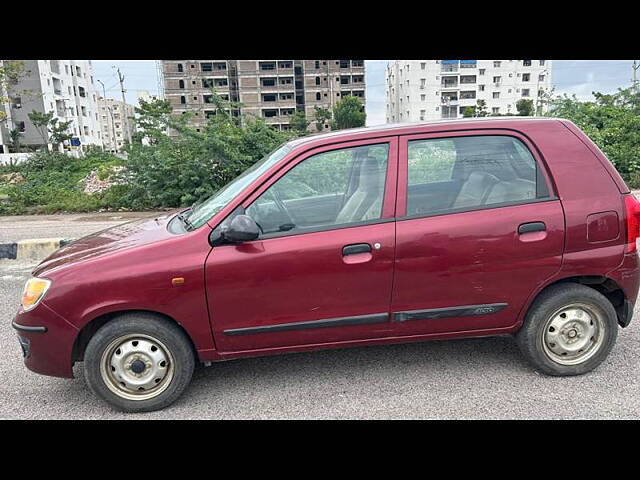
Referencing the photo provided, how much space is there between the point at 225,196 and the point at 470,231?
71.0 inches

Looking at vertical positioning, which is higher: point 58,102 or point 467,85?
point 467,85

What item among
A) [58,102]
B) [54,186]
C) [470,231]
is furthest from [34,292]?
[58,102]

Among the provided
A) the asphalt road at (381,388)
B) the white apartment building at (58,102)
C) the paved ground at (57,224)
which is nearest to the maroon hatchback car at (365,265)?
the asphalt road at (381,388)

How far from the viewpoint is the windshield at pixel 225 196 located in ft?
11.3

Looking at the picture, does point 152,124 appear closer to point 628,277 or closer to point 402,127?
point 402,127

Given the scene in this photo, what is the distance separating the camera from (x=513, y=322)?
3.48 m

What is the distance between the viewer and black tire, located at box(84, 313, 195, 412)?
313 cm

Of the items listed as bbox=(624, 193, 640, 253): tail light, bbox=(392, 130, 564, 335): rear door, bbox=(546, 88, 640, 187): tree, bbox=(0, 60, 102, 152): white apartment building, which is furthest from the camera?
bbox=(0, 60, 102, 152): white apartment building

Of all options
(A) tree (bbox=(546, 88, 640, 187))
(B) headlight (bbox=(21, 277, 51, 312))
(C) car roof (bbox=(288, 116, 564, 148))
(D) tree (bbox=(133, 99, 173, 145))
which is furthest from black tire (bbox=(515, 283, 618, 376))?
Answer: (D) tree (bbox=(133, 99, 173, 145))

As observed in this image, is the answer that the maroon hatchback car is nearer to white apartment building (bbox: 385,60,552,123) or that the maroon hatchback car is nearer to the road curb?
the road curb

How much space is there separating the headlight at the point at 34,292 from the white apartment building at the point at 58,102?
47.8 m

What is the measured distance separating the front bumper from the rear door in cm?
220

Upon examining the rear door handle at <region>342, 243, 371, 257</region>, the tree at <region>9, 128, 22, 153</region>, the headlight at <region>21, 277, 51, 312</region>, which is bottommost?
the headlight at <region>21, 277, 51, 312</region>

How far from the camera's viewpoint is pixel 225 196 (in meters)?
3.62
